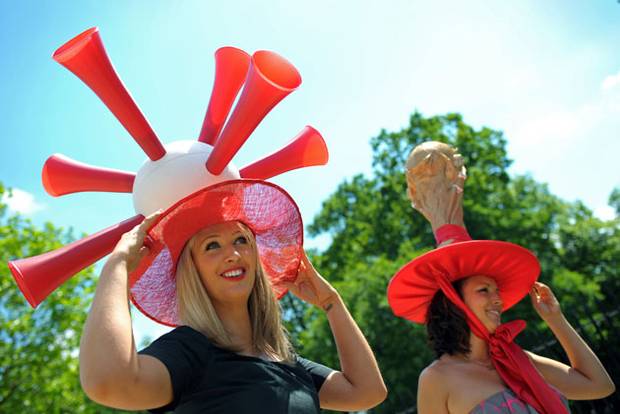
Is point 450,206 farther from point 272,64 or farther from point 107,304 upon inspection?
point 107,304

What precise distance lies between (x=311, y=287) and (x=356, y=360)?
424 millimetres

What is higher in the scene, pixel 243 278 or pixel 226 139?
pixel 226 139

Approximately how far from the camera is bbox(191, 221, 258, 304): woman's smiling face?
2148mm

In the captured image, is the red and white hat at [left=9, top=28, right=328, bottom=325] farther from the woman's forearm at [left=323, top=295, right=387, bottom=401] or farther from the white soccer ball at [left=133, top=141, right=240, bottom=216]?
the woman's forearm at [left=323, top=295, right=387, bottom=401]

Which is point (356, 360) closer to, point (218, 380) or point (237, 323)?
point (237, 323)

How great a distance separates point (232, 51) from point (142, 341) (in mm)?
25587

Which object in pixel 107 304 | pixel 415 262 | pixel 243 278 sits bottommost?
pixel 107 304

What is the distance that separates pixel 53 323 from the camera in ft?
43.0

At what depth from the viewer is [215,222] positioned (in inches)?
87.5

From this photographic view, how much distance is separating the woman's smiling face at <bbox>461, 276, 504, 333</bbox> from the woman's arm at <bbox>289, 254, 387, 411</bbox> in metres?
0.91

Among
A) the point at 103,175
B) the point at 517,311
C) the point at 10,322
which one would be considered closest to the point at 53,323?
the point at 10,322

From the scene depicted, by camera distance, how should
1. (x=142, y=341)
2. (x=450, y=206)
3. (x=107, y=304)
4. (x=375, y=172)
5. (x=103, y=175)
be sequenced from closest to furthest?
(x=107, y=304) → (x=103, y=175) → (x=450, y=206) → (x=375, y=172) → (x=142, y=341)

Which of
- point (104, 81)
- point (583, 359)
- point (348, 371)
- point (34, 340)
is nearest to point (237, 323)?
point (348, 371)

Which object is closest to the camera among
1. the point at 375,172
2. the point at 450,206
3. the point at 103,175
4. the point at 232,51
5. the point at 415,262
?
the point at 103,175
